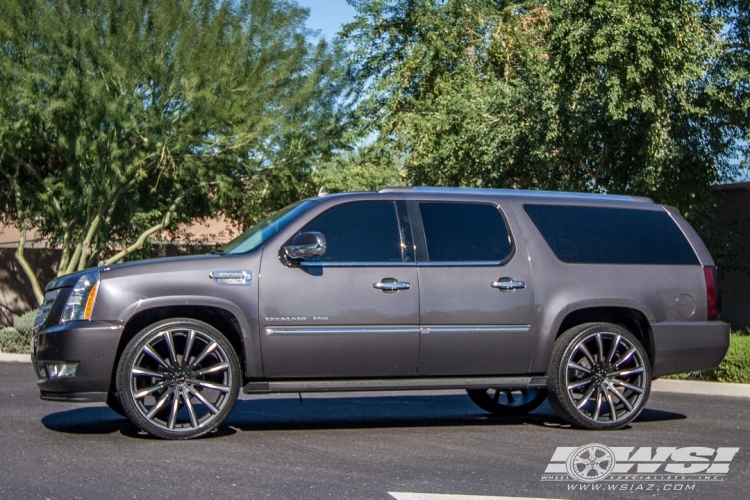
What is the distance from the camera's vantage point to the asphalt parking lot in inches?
236

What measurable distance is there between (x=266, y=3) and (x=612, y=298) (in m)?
14.6

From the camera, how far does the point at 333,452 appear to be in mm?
7219

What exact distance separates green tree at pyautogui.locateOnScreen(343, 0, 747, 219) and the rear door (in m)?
7.04

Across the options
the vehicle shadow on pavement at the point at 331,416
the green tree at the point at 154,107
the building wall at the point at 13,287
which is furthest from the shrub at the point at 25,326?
the vehicle shadow on pavement at the point at 331,416

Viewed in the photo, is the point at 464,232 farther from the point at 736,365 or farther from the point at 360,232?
the point at 736,365

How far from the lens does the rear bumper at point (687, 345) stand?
8742 millimetres

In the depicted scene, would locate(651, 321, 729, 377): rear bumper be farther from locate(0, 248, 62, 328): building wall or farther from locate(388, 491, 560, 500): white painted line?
locate(0, 248, 62, 328): building wall

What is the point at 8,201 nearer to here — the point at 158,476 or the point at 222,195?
the point at 222,195

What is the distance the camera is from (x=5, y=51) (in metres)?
19.3

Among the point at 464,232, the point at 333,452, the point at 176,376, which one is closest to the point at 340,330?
the point at 333,452

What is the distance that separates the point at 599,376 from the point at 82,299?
4126 millimetres

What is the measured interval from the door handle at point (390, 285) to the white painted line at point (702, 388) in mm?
5862

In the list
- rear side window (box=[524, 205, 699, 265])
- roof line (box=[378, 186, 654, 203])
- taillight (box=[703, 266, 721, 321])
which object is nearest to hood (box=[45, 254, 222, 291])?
roof line (box=[378, 186, 654, 203])

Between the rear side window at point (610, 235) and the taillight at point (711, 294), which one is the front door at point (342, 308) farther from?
the taillight at point (711, 294)
